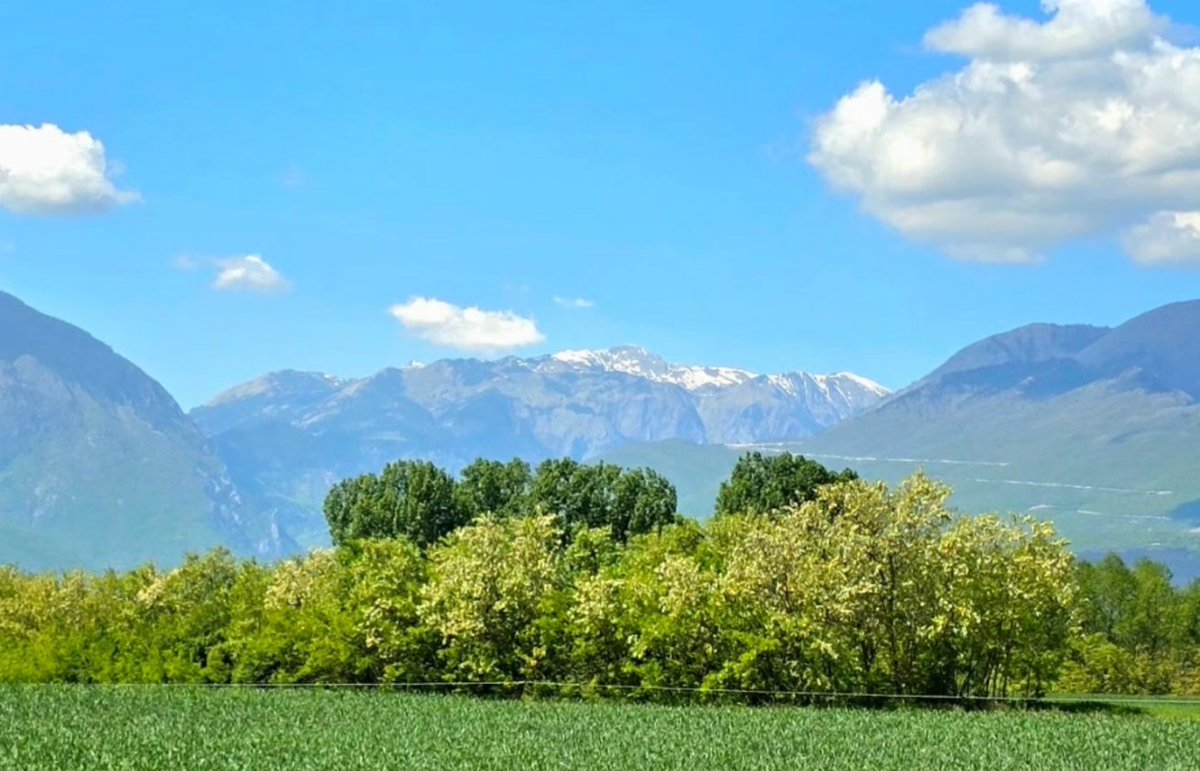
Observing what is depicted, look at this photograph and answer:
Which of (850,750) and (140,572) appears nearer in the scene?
(850,750)

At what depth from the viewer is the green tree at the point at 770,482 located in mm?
109562

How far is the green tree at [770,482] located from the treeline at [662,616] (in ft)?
82.0

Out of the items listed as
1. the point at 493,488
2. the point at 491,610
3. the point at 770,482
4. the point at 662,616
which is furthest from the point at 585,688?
the point at 493,488

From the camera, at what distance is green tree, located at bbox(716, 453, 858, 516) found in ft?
359

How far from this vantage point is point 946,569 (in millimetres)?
62156

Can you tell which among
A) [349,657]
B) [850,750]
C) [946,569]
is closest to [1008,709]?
[946,569]

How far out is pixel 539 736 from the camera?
44.1 m

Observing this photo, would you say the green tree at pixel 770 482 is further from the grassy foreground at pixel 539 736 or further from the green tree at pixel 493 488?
the grassy foreground at pixel 539 736

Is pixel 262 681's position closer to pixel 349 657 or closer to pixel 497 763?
pixel 349 657

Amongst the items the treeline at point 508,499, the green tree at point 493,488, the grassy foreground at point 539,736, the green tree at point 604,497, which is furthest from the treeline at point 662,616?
the green tree at point 493,488

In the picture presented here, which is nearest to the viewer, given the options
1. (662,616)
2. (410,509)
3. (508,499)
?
(662,616)

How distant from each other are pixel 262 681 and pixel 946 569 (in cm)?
3659

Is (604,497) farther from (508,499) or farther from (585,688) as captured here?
(585,688)

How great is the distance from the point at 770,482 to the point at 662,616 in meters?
48.3
